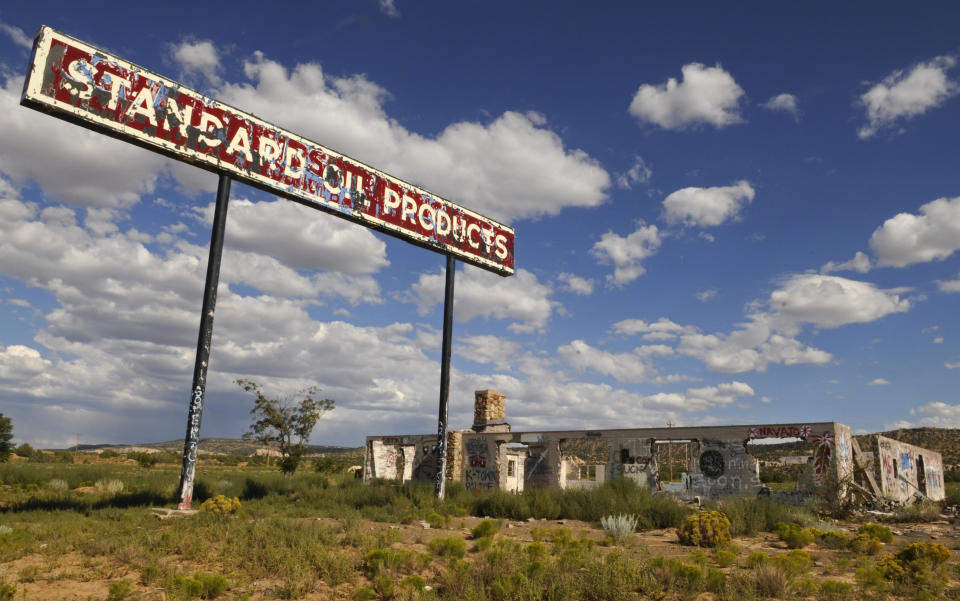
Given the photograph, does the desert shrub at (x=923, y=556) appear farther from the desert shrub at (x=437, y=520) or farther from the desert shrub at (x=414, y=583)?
the desert shrub at (x=437, y=520)

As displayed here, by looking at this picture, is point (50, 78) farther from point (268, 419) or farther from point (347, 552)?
point (268, 419)

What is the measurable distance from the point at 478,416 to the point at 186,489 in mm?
15100

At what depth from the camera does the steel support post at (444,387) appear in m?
18.9

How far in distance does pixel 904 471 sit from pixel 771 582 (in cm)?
2372

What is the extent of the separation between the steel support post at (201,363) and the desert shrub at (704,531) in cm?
1057

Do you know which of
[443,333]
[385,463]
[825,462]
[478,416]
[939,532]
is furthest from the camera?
[385,463]

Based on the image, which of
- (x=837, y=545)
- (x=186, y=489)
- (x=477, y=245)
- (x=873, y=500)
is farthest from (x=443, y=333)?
(x=873, y=500)

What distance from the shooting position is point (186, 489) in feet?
42.5

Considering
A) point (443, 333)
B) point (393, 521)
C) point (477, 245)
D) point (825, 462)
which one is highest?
point (477, 245)

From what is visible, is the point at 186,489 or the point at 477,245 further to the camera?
the point at 477,245

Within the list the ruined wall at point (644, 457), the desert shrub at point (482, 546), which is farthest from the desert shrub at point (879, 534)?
the desert shrub at point (482, 546)

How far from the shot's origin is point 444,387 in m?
19.5

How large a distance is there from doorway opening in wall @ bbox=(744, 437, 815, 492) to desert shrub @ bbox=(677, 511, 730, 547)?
803 centimetres

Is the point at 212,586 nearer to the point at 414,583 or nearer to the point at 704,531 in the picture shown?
the point at 414,583
